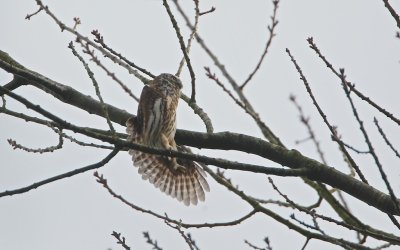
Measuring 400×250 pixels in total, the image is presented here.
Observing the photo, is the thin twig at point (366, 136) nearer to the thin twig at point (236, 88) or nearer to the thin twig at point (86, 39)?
the thin twig at point (236, 88)

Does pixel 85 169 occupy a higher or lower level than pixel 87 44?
lower

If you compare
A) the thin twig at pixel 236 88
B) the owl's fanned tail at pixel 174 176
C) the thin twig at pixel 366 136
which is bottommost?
the thin twig at pixel 366 136

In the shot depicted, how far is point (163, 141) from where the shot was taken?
547 centimetres

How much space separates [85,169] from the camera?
12.3ft

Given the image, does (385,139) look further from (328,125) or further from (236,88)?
(236,88)

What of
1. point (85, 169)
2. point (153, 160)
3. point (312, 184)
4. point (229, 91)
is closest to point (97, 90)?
point (85, 169)

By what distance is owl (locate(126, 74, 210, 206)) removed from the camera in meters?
5.55

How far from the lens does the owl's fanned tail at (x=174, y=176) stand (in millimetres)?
6324

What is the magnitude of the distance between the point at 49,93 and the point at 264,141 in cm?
188

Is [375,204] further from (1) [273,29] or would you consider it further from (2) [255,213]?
(1) [273,29]

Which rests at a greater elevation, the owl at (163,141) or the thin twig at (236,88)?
the owl at (163,141)

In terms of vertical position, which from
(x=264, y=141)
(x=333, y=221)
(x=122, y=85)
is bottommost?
(x=333, y=221)

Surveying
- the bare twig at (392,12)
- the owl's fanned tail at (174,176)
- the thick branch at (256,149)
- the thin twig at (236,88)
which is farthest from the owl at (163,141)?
the bare twig at (392,12)

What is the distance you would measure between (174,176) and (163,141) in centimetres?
104
